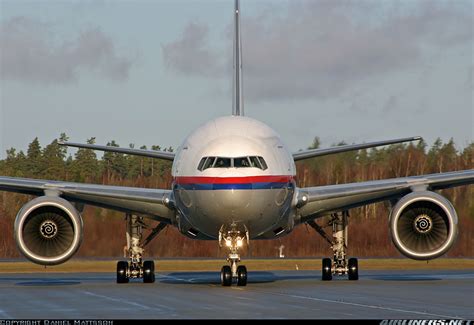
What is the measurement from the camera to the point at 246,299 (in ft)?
68.1

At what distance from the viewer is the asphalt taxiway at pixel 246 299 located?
56.6 ft

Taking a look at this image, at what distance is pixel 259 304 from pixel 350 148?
1055 cm

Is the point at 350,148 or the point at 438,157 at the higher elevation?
the point at 438,157

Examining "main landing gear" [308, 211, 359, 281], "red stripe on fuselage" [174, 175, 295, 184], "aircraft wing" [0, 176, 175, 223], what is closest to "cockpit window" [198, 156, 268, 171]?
"red stripe on fuselage" [174, 175, 295, 184]

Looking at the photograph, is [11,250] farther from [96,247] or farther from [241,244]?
[241,244]

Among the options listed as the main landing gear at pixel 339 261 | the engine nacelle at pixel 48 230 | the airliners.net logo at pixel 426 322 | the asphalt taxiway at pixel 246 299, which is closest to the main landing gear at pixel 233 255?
A: the asphalt taxiway at pixel 246 299

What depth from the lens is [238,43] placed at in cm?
3503

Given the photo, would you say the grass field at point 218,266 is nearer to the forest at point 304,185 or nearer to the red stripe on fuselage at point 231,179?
the forest at point 304,185

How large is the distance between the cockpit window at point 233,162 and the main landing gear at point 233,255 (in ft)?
5.06

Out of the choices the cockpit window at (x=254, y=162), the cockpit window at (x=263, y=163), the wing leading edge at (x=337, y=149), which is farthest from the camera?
the wing leading edge at (x=337, y=149)

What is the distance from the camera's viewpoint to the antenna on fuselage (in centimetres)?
3233

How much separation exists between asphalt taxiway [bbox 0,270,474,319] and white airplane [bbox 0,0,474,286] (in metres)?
1.03

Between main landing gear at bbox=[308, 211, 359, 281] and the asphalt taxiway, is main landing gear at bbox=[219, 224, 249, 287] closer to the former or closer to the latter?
the asphalt taxiway

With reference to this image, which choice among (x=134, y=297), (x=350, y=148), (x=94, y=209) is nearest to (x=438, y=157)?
(x=94, y=209)
